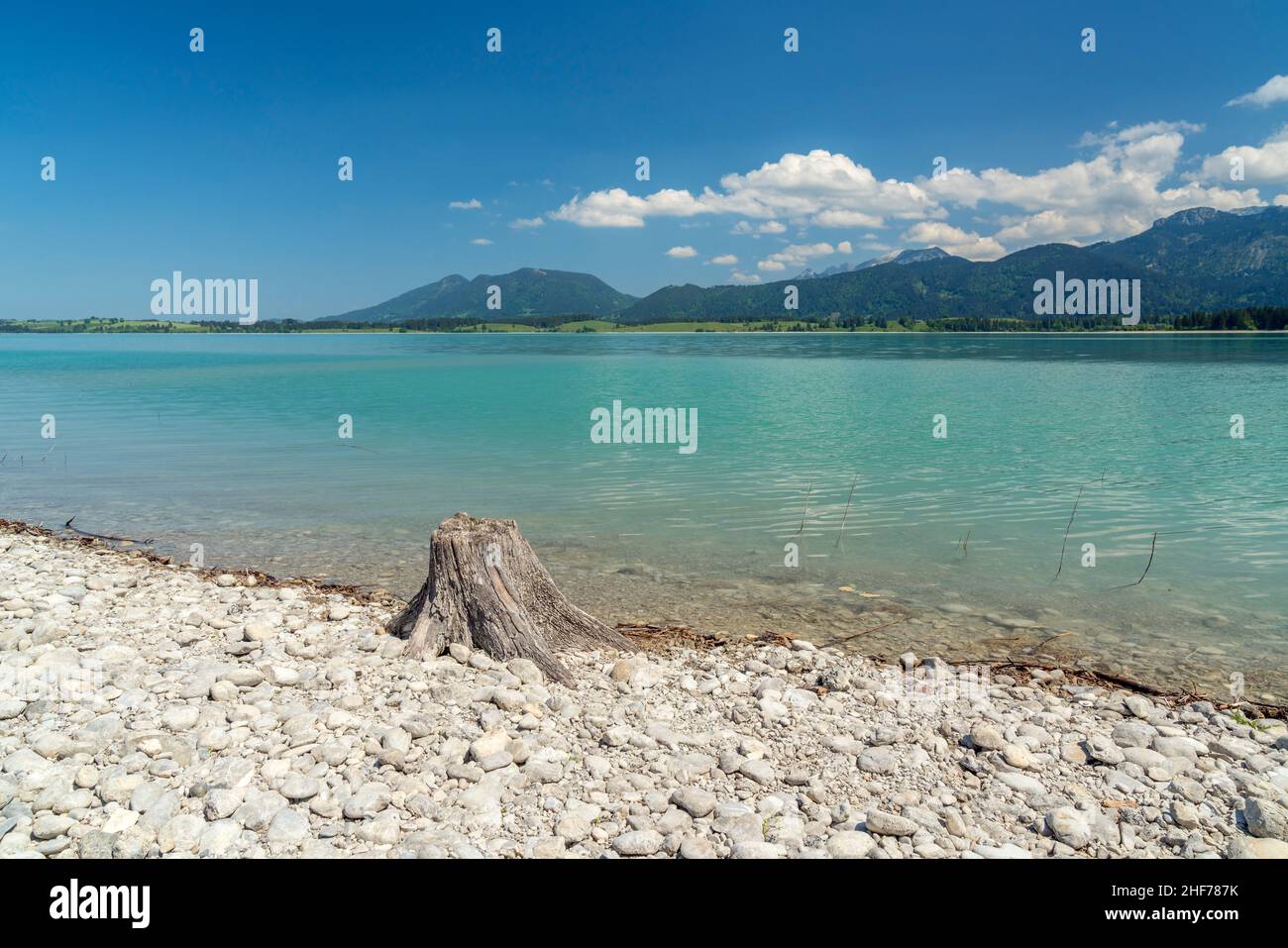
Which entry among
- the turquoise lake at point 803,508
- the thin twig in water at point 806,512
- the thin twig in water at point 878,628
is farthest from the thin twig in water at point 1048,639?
the thin twig in water at point 806,512

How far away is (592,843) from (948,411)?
44276 mm

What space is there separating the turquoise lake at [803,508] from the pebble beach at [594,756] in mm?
2376

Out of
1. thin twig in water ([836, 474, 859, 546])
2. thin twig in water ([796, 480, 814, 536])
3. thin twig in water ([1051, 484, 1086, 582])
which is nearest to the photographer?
thin twig in water ([1051, 484, 1086, 582])

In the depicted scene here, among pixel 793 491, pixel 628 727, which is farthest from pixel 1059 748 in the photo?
pixel 793 491

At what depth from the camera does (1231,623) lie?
11008mm

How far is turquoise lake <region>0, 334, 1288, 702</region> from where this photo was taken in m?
11.4

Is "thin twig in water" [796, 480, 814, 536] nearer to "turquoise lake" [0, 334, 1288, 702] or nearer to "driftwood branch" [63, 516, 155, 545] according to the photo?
"turquoise lake" [0, 334, 1288, 702]

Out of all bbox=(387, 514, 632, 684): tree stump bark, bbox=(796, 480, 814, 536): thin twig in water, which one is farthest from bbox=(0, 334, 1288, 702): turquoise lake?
bbox=(387, 514, 632, 684): tree stump bark

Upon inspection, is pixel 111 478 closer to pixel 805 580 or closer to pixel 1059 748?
pixel 805 580

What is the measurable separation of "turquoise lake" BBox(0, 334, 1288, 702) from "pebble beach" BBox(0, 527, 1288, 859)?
238 centimetres

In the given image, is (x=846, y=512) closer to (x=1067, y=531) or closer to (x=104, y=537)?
(x=1067, y=531)

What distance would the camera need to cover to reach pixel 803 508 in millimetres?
19109

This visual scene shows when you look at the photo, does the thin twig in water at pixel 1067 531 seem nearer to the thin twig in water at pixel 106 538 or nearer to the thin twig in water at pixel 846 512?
the thin twig in water at pixel 846 512

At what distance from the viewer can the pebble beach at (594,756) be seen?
5.39 m
